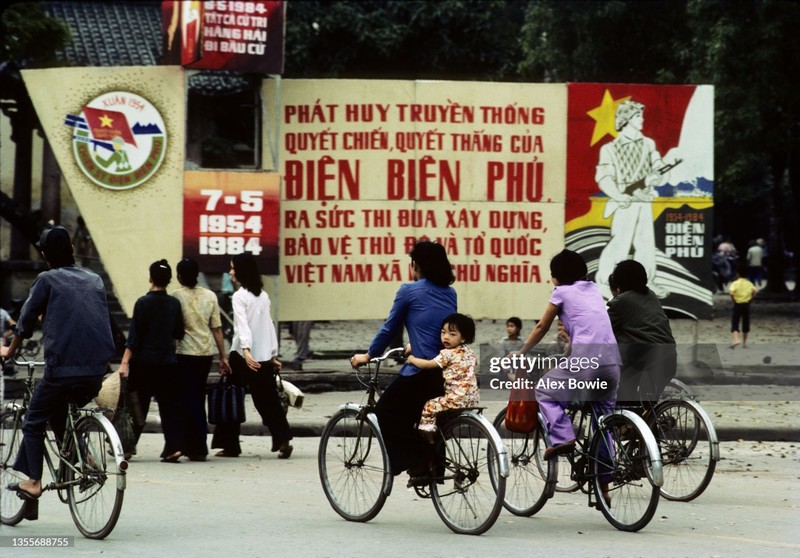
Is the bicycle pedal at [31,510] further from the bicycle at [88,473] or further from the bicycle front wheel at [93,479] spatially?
the bicycle front wheel at [93,479]

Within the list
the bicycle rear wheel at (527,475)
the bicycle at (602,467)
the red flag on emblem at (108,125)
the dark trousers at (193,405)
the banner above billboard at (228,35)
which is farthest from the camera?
the red flag on emblem at (108,125)

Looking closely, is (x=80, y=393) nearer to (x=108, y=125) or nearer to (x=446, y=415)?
(x=446, y=415)

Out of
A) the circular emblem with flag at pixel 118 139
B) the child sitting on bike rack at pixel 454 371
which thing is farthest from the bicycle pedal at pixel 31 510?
the circular emblem with flag at pixel 118 139

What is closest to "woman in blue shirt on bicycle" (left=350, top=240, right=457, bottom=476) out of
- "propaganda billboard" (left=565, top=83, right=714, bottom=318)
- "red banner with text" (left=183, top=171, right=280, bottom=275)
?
"red banner with text" (left=183, top=171, right=280, bottom=275)

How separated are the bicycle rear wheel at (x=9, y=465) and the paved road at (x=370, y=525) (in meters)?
0.13

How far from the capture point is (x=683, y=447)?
9102 millimetres

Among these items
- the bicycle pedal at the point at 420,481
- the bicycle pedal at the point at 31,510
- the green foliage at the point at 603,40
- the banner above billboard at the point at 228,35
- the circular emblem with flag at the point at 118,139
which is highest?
the green foliage at the point at 603,40

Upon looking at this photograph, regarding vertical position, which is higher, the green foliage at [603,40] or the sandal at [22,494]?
the green foliage at [603,40]

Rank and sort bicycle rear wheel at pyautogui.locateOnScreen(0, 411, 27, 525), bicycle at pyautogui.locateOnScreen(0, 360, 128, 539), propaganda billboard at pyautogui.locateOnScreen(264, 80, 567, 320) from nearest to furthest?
bicycle at pyautogui.locateOnScreen(0, 360, 128, 539) → bicycle rear wheel at pyautogui.locateOnScreen(0, 411, 27, 525) → propaganda billboard at pyautogui.locateOnScreen(264, 80, 567, 320)

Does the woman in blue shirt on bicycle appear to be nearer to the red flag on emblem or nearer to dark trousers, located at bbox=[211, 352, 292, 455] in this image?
dark trousers, located at bbox=[211, 352, 292, 455]

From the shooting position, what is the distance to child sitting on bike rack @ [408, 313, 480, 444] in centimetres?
802

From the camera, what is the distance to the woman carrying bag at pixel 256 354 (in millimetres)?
11328

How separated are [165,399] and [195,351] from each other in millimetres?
452

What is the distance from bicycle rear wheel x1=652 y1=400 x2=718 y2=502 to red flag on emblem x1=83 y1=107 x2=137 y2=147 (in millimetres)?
7983
